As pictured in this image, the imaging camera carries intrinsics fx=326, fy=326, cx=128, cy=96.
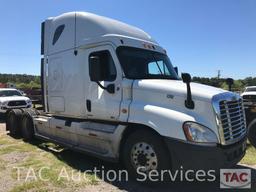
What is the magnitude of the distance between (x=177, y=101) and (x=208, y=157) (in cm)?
108

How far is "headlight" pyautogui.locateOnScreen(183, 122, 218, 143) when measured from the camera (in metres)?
5.23

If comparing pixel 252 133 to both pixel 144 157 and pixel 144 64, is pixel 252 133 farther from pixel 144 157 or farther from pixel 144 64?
pixel 144 157

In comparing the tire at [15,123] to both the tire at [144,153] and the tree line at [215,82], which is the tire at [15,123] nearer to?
the tree line at [215,82]

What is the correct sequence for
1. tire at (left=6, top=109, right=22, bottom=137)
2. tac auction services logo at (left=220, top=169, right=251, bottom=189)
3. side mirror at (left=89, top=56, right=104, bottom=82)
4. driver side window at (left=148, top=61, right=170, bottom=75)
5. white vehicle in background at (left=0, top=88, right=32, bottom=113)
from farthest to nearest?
1. white vehicle in background at (left=0, top=88, right=32, bottom=113)
2. tire at (left=6, top=109, right=22, bottom=137)
3. driver side window at (left=148, top=61, right=170, bottom=75)
4. side mirror at (left=89, top=56, right=104, bottom=82)
5. tac auction services logo at (left=220, top=169, right=251, bottom=189)

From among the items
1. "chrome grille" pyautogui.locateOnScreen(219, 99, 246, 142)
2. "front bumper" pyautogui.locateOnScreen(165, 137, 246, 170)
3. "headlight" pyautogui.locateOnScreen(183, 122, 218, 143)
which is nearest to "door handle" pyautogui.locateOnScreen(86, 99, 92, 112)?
"front bumper" pyautogui.locateOnScreen(165, 137, 246, 170)

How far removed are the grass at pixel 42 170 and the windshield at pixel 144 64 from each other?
2246 mm

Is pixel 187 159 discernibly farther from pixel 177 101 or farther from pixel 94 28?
pixel 94 28

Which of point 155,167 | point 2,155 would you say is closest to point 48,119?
point 2,155

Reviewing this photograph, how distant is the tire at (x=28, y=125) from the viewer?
10.1 meters

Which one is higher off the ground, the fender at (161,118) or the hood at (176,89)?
the hood at (176,89)

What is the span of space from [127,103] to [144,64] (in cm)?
105

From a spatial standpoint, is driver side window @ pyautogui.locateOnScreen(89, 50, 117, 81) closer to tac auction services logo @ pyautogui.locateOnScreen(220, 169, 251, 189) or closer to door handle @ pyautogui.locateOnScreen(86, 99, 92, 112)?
door handle @ pyautogui.locateOnScreen(86, 99, 92, 112)

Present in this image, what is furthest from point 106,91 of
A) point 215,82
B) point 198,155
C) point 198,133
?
point 215,82

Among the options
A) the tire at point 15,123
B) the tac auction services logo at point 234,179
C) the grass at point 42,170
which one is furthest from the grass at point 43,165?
the tac auction services logo at point 234,179
